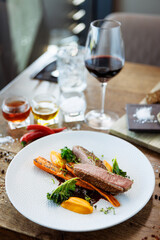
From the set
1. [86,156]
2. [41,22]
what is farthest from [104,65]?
[41,22]

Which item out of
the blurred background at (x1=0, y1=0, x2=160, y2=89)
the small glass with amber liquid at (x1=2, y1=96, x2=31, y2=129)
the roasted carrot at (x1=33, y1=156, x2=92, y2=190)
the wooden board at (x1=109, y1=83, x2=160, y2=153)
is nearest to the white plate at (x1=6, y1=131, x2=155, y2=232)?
the roasted carrot at (x1=33, y1=156, x2=92, y2=190)

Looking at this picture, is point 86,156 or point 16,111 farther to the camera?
point 16,111

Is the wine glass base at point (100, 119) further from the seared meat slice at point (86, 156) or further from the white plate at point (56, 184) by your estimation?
the seared meat slice at point (86, 156)

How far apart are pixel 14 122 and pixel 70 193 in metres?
0.59

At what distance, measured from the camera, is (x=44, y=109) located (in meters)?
1.44

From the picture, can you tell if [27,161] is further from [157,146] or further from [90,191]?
[157,146]

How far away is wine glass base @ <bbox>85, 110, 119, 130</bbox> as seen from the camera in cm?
142

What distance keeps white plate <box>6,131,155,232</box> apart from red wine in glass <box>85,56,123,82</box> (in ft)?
0.97

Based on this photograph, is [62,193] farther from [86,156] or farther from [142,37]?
[142,37]

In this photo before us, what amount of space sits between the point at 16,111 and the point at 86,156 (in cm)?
47

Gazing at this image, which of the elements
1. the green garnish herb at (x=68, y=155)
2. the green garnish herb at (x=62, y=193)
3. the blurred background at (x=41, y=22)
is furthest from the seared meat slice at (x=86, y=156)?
the blurred background at (x=41, y=22)

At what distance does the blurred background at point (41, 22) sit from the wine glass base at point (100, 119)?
88.8 inches

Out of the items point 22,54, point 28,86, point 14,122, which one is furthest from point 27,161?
point 22,54

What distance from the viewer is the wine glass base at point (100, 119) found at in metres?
1.42
